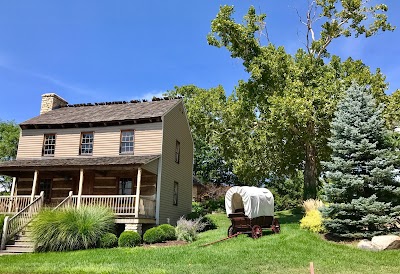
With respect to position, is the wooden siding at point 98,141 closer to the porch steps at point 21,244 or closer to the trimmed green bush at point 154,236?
the trimmed green bush at point 154,236

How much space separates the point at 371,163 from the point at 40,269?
1287cm

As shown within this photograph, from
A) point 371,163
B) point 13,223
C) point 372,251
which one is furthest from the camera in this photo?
point 13,223

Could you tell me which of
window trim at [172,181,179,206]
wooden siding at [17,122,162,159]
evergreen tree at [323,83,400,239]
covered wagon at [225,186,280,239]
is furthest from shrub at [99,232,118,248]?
evergreen tree at [323,83,400,239]

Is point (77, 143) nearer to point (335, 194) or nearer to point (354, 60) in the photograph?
point (335, 194)

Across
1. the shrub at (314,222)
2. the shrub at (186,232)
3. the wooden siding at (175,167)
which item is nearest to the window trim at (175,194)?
the wooden siding at (175,167)

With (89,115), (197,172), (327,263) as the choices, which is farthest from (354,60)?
(197,172)

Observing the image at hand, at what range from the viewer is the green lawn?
11.1 meters

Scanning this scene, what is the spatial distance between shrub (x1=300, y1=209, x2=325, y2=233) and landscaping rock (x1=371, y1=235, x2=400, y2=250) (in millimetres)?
2754

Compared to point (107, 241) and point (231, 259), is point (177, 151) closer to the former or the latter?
point (107, 241)

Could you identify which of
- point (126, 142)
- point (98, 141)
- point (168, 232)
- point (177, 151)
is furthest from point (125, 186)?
point (168, 232)

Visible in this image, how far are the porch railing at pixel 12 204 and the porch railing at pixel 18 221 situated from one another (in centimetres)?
110

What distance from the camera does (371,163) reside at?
15477 mm

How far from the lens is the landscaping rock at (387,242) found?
1368cm

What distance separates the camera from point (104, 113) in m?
25.4
